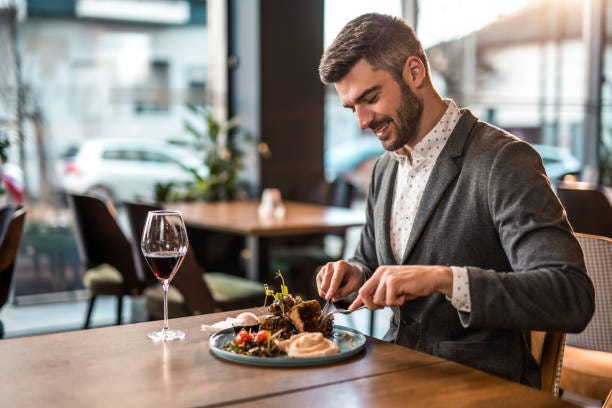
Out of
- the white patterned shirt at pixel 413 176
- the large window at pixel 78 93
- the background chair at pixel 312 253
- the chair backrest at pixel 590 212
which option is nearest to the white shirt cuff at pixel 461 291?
the white patterned shirt at pixel 413 176

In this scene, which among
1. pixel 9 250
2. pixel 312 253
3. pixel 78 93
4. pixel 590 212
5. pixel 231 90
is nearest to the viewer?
pixel 9 250

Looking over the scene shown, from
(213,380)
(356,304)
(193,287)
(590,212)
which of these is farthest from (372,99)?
(590,212)

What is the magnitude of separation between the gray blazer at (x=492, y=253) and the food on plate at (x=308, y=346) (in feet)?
0.88

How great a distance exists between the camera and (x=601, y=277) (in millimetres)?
2580

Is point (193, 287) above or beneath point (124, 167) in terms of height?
beneath

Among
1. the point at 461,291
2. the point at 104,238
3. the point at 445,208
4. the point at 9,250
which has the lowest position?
the point at 104,238

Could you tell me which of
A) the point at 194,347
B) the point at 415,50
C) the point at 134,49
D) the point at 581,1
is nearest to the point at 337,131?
the point at 134,49

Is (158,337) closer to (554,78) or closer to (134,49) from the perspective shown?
(134,49)

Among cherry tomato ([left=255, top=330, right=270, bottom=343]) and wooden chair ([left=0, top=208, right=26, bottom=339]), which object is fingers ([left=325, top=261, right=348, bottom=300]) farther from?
wooden chair ([left=0, top=208, right=26, bottom=339])

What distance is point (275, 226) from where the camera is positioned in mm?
4211

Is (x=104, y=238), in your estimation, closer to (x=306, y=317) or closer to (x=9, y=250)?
(x=9, y=250)

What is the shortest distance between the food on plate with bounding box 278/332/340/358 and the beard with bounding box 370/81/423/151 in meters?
0.59

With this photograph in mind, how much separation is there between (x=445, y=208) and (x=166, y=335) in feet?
2.33

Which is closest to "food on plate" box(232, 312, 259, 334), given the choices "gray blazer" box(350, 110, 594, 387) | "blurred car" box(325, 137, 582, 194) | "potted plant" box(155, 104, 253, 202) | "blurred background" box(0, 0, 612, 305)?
"gray blazer" box(350, 110, 594, 387)
